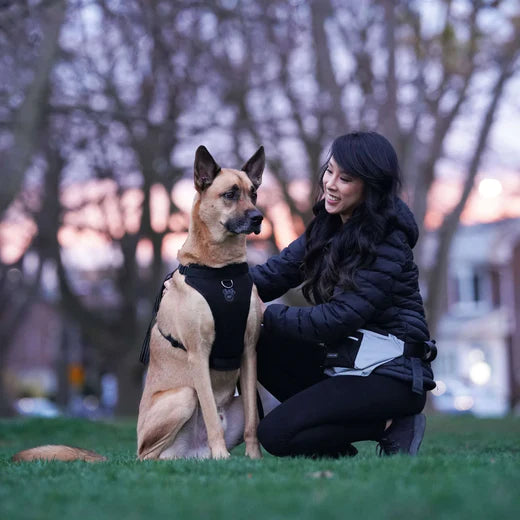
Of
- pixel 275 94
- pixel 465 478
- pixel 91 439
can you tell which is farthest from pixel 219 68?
pixel 465 478

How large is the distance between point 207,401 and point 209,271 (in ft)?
2.81

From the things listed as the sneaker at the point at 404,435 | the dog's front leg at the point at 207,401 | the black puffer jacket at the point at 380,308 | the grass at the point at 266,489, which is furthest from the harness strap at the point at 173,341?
the sneaker at the point at 404,435

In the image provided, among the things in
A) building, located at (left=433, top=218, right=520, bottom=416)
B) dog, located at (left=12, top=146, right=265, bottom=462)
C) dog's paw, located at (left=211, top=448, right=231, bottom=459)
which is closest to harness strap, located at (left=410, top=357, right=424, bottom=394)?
dog, located at (left=12, top=146, right=265, bottom=462)

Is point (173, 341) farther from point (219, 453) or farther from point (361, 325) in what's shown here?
point (361, 325)

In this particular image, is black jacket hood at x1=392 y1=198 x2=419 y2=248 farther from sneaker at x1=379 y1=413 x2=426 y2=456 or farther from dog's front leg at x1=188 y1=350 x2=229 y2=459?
dog's front leg at x1=188 y1=350 x2=229 y2=459

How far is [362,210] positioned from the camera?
5.71 m

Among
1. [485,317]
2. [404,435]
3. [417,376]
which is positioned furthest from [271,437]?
[485,317]

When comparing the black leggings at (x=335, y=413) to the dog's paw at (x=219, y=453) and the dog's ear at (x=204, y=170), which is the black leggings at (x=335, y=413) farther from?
the dog's ear at (x=204, y=170)

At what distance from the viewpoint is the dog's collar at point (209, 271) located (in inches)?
224

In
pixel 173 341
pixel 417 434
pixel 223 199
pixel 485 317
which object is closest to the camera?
pixel 417 434

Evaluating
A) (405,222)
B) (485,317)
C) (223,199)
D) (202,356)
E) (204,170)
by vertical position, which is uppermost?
(204,170)

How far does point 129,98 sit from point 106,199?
3729 mm

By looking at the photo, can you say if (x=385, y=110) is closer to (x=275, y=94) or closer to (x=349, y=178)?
(x=275, y=94)

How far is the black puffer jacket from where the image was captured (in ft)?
17.8
